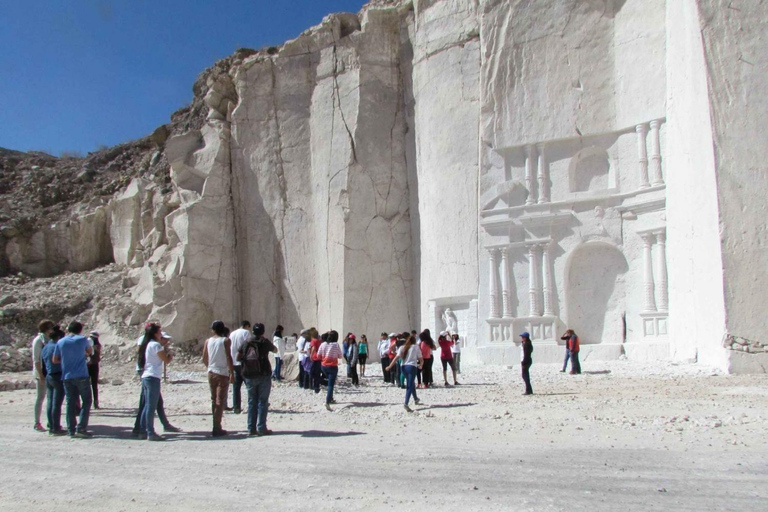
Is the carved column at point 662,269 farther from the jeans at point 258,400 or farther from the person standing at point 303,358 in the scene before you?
the jeans at point 258,400

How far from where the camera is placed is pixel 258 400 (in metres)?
8.28

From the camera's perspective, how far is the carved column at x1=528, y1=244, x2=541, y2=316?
20688mm

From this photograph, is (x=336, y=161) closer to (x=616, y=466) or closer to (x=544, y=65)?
(x=544, y=65)

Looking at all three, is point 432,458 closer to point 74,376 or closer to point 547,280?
point 74,376

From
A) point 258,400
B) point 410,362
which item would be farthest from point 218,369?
point 410,362

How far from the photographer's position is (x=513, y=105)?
21.7 m

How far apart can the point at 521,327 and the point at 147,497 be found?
16.7m

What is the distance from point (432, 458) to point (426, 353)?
6.91 meters

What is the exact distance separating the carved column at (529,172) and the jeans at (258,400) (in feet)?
48.1

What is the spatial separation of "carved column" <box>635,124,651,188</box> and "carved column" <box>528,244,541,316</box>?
3.70 m

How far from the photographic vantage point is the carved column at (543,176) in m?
21.1

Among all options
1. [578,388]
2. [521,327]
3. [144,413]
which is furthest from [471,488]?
[521,327]

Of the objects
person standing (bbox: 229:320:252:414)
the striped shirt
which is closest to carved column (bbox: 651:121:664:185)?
the striped shirt

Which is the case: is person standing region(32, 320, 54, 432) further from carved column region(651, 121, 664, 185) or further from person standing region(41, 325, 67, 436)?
carved column region(651, 121, 664, 185)
